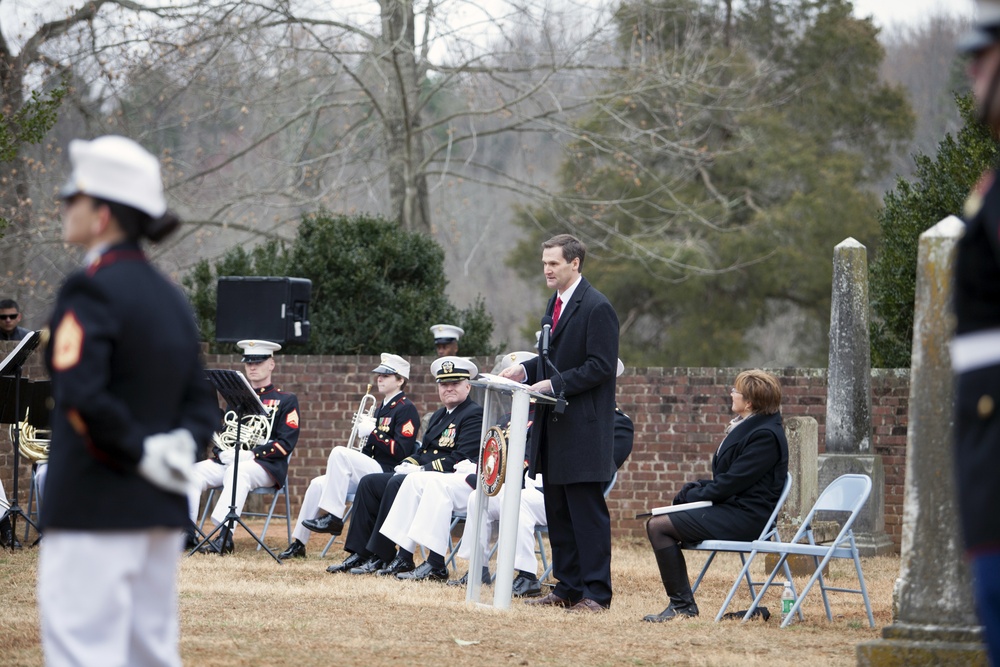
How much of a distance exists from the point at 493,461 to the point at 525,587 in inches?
50.4

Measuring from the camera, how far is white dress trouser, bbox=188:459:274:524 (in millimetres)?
10086

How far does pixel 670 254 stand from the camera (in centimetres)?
2128

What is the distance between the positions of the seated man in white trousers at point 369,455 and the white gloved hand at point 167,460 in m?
6.64

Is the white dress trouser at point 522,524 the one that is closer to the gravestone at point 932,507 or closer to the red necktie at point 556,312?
the red necktie at point 556,312

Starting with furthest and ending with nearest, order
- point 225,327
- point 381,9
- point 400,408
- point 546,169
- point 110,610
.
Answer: point 546,169
point 381,9
point 225,327
point 400,408
point 110,610

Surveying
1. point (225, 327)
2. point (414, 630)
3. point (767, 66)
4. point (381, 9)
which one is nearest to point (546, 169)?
point (767, 66)

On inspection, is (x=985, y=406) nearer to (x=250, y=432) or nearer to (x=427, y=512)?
(x=427, y=512)

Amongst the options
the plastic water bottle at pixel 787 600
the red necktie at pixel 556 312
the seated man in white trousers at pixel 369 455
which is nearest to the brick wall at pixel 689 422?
the seated man in white trousers at pixel 369 455

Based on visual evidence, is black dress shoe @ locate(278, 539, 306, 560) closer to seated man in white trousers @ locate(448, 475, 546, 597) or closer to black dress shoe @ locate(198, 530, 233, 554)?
black dress shoe @ locate(198, 530, 233, 554)

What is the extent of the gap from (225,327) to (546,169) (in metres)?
15.6

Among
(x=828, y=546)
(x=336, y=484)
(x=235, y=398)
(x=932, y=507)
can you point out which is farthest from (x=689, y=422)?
(x=932, y=507)

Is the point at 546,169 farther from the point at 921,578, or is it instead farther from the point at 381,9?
the point at 921,578

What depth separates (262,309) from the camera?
41.9ft

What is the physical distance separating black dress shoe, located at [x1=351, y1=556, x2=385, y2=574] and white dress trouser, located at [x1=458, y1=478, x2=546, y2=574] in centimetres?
58
